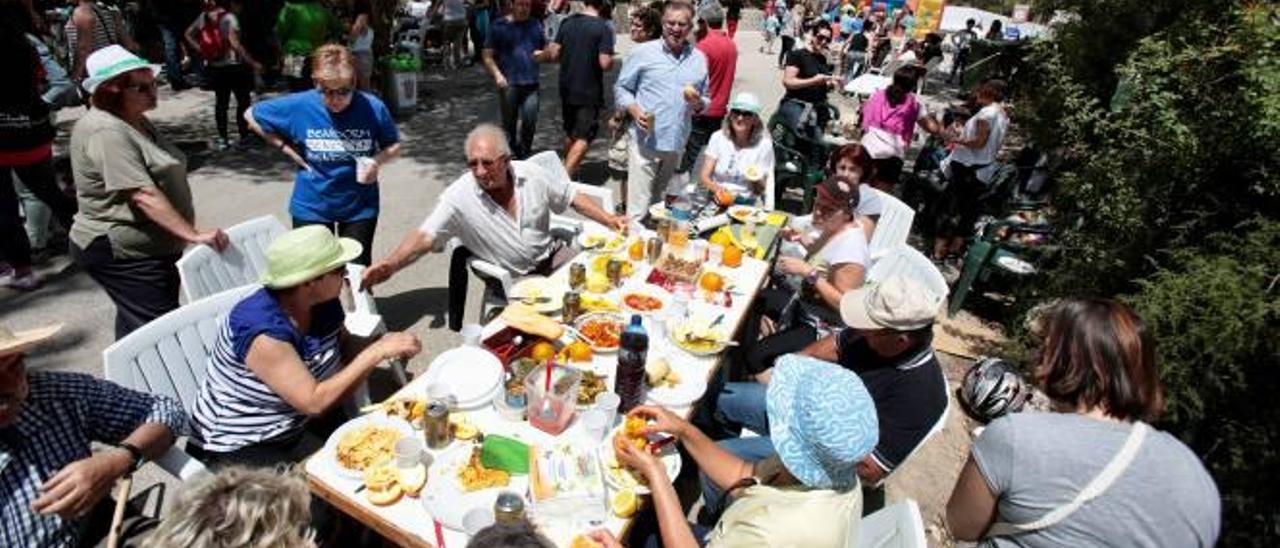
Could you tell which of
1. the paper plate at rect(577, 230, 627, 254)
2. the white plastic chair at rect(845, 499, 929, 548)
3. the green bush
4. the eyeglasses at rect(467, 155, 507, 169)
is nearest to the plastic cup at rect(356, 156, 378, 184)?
the eyeglasses at rect(467, 155, 507, 169)

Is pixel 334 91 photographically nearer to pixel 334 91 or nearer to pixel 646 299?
pixel 334 91

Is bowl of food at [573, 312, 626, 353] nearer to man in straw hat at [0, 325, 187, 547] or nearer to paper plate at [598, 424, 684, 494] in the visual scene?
paper plate at [598, 424, 684, 494]

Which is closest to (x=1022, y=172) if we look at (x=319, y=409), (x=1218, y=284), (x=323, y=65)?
(x=1218, y=284)

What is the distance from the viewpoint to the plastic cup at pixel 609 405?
264cm

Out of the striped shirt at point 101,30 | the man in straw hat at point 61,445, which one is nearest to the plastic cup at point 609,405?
the man in straw hat at point 61,445

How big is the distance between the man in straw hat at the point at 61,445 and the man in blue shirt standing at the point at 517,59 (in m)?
4.94

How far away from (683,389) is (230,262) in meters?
2.49

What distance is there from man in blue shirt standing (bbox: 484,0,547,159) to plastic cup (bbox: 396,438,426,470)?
5.01m

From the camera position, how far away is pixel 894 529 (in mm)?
2285

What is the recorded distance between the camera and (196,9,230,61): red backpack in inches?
314

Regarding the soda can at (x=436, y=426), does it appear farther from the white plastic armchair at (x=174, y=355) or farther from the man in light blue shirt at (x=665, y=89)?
the man in light blue shirt at (x=665, y=89)

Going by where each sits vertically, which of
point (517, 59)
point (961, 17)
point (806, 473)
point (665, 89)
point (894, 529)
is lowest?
point (894, 529)

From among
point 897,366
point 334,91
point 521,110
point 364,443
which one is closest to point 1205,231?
point 897,366

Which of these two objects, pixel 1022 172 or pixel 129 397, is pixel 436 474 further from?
pixel 1022 172
